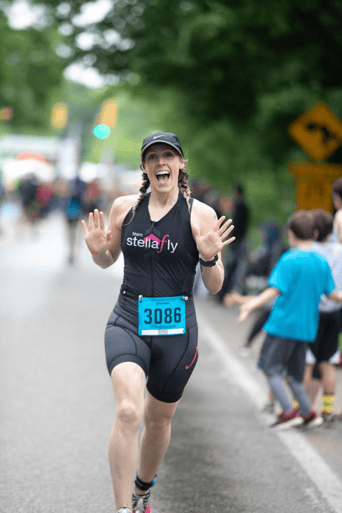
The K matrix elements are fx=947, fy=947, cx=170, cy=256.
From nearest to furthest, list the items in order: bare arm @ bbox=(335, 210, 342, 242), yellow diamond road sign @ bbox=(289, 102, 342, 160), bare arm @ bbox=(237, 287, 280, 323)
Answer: bare arm @ bbox=(237, 287, 280, 323)
bare arm @ bbox=(335, 210, 342, 242)
yellow diamond road sign @ bbox=(289, 102, 342, 160)

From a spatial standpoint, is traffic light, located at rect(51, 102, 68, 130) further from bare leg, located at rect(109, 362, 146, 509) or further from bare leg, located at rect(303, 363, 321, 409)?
bare leg, located at rect(109, 362, 146, 509)

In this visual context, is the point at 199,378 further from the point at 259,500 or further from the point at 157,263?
the point at 157,263

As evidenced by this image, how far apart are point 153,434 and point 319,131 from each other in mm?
9991

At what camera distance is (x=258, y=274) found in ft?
47.5

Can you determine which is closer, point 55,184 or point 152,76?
point 152,76

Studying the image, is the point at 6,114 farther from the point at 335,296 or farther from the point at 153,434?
the point at 153,434

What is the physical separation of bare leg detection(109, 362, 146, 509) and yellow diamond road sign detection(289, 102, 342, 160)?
10031 mm

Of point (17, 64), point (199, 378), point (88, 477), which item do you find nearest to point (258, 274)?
point (199, 378)

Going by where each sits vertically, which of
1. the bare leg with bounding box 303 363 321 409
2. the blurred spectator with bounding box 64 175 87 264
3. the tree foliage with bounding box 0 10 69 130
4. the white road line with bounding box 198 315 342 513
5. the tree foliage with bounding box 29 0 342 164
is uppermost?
the tree foliage with bounding box 0 10 69 130

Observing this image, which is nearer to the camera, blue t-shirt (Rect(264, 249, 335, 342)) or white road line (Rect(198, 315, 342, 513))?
white road line (Rect(198, 315, 342, 513))

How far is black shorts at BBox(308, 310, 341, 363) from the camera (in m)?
7.28

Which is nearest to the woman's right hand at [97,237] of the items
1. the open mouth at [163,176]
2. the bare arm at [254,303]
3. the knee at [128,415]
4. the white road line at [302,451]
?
the open mouth at [163,176]

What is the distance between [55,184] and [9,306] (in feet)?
99.1

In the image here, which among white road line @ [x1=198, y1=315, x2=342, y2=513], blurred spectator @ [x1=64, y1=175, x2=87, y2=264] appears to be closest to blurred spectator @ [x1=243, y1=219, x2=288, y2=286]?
white road line @ [x1=198, y1=315, x2=342, y2=513]
